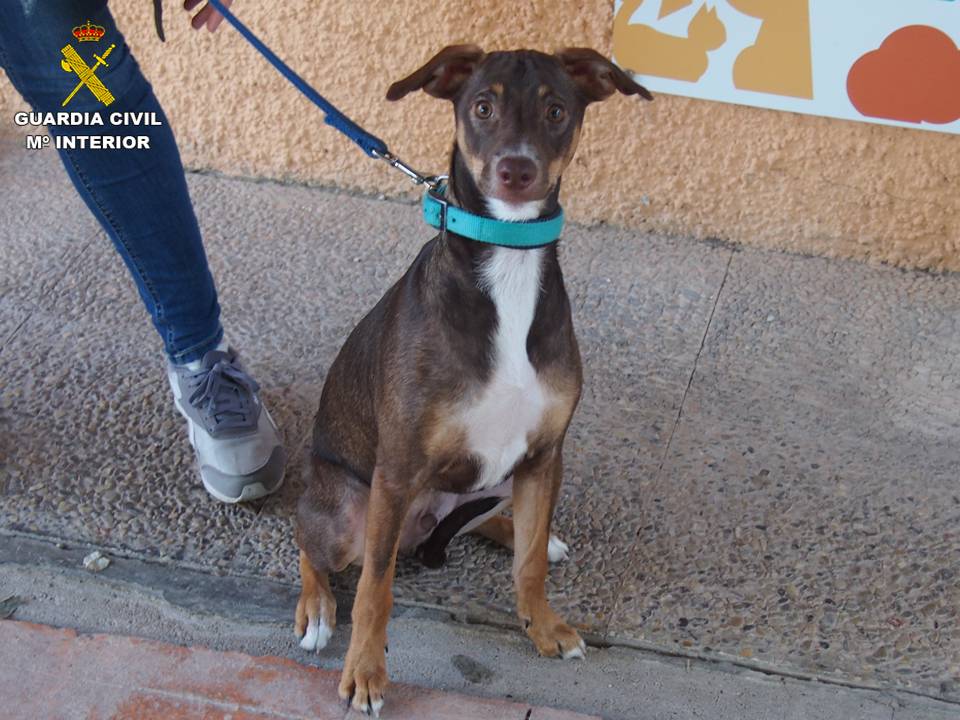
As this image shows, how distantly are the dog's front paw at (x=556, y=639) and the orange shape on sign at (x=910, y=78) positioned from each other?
2139mm

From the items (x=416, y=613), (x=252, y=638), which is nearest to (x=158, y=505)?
(x=252, y=638)

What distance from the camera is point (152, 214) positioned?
3107mm

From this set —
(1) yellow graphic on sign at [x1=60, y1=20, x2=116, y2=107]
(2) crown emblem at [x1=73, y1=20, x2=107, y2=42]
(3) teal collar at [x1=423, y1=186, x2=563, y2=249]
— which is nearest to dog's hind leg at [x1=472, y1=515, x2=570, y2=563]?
(3) teal collar at [x1=423, y1=186, x2=563, y2=249]

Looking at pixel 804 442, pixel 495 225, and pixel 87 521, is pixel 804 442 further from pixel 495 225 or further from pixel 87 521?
pixel 87 521

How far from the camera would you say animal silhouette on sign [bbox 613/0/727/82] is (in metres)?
3.91

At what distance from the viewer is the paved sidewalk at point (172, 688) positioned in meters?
2.60

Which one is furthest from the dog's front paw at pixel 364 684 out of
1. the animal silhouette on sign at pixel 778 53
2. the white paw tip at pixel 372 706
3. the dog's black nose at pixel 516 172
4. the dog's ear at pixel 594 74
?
the animal silhouette on sign at pixel 778 53

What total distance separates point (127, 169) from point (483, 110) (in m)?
1.11

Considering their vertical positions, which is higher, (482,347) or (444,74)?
(444,74)

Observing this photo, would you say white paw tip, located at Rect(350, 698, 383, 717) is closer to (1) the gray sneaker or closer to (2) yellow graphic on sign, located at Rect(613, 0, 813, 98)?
(1) the gray sneaker

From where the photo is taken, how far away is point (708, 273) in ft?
13.6

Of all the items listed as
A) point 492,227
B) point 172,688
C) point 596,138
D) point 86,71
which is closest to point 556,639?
point 172,688

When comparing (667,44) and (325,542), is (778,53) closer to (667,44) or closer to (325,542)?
(667,44)

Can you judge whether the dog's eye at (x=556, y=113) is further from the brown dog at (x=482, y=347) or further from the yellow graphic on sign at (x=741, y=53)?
the yellow graphic on sign at (x=741, y=53)
